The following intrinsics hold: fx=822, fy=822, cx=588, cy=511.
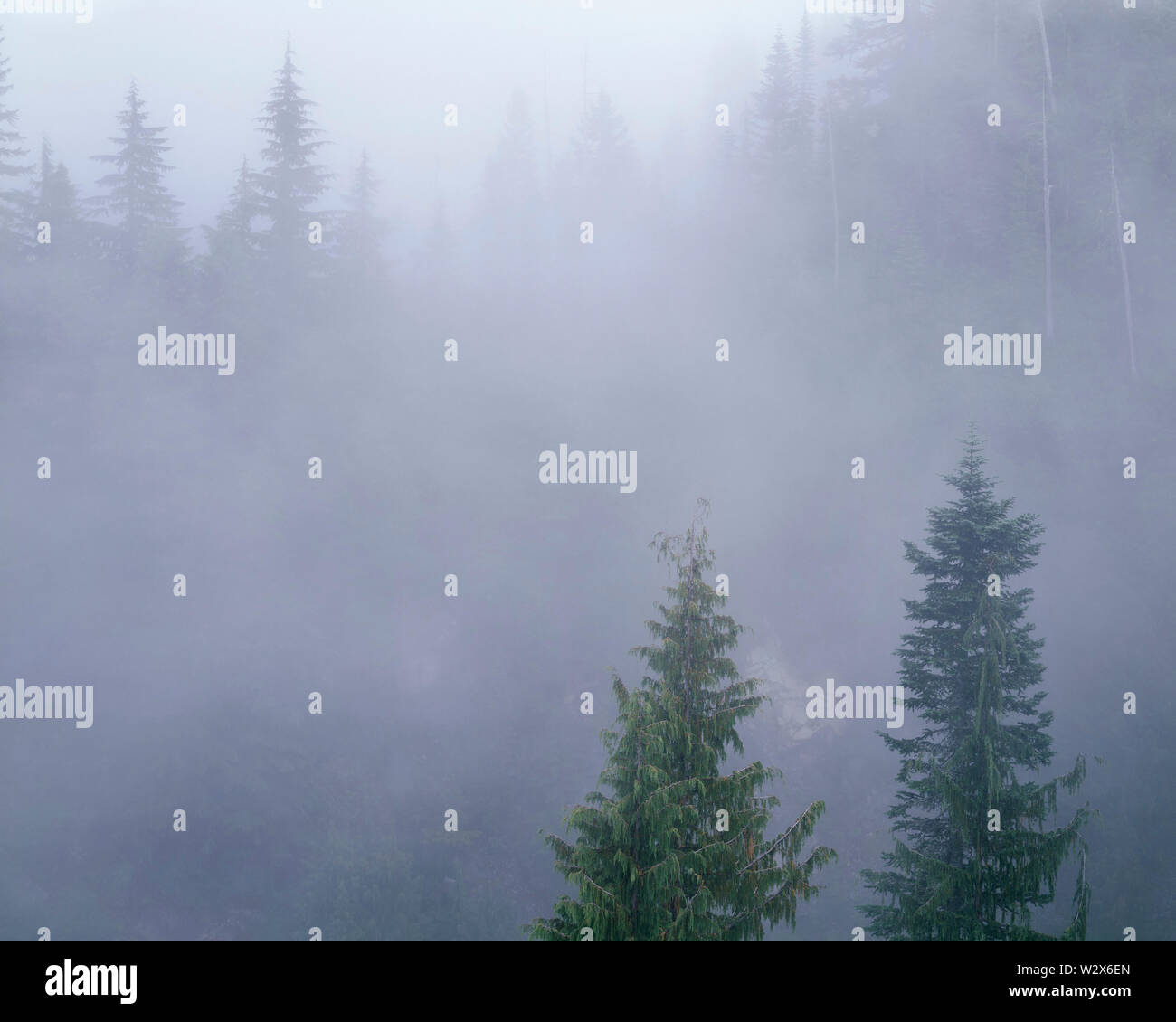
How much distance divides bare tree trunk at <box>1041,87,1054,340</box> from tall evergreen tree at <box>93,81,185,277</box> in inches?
1607

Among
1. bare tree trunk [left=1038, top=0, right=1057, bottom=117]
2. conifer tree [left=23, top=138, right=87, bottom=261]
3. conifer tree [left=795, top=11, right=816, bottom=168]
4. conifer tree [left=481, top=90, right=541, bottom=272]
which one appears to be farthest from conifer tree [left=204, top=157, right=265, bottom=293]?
bare tree trunk [left=1038, top=0, right=1057, bottom=117]

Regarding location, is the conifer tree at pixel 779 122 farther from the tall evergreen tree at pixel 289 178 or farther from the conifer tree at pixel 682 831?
the conifer tree at pixel 682 831

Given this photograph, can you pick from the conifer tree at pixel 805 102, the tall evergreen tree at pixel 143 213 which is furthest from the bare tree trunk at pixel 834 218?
the tall evergreen tree at pixel 143 213

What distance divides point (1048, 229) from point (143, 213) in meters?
42.8

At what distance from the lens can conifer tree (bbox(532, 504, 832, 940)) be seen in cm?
938

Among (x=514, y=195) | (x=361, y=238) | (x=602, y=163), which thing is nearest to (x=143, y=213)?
(x=361, y=238)

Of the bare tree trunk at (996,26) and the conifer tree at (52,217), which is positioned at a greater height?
the bare tree trunk at (996,26)

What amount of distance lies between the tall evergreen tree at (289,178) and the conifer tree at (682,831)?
111ft

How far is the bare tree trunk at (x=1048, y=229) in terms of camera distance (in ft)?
127

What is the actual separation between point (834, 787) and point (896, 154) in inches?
1383

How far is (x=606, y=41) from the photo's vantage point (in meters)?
58.0
